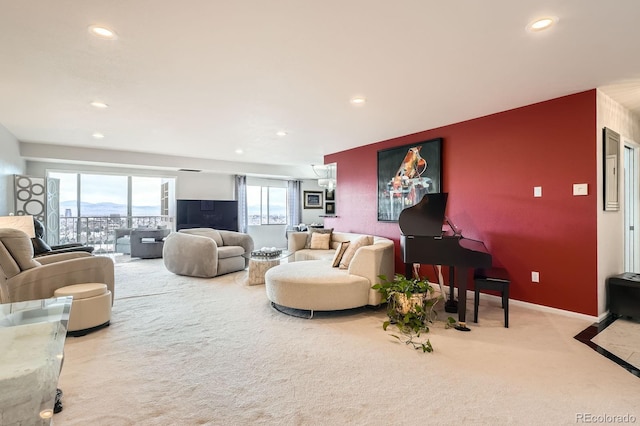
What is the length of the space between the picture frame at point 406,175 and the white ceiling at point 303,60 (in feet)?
1.64

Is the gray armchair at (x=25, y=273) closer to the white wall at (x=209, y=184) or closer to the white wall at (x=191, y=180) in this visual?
the white wall at (x=209, y=184)

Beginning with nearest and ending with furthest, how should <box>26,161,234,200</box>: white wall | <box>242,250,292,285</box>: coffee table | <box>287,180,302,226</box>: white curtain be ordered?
1. <box>242,250,292,285</box>: coffee table
2. <box>26,161,234,200</box>: white wall
3. <box>287,180,302,226</box>: white curtain

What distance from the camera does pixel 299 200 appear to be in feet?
32.8

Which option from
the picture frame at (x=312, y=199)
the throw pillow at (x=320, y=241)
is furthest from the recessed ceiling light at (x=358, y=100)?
the picture frame at (x=312, y=199)

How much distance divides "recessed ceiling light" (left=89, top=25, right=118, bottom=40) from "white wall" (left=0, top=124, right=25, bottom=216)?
158 inches

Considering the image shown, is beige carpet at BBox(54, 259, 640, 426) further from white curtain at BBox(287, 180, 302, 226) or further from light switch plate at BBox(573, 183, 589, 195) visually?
white curtain at BBox(287, 180, 302, 226)

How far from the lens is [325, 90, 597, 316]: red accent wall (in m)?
3.19

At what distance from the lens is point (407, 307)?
2984 mm

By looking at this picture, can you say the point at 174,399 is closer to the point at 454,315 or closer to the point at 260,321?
the point at 260,321

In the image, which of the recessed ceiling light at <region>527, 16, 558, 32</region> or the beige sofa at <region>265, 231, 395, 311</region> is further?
the beige sofa at <region>265, 231, 395, 311</region>

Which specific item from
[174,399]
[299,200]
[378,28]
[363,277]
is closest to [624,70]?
[378,28]

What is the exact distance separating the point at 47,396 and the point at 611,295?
4.67 metres

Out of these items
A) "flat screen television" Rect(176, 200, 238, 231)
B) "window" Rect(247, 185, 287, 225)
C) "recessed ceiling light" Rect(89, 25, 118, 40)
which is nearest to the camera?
"recessed ceiling light" Rect(89, 25, 118, 40)

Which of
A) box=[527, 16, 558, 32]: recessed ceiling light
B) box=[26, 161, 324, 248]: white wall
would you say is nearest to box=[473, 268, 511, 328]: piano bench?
box=[527, 16, 558, 32]: recessed ceiling light
